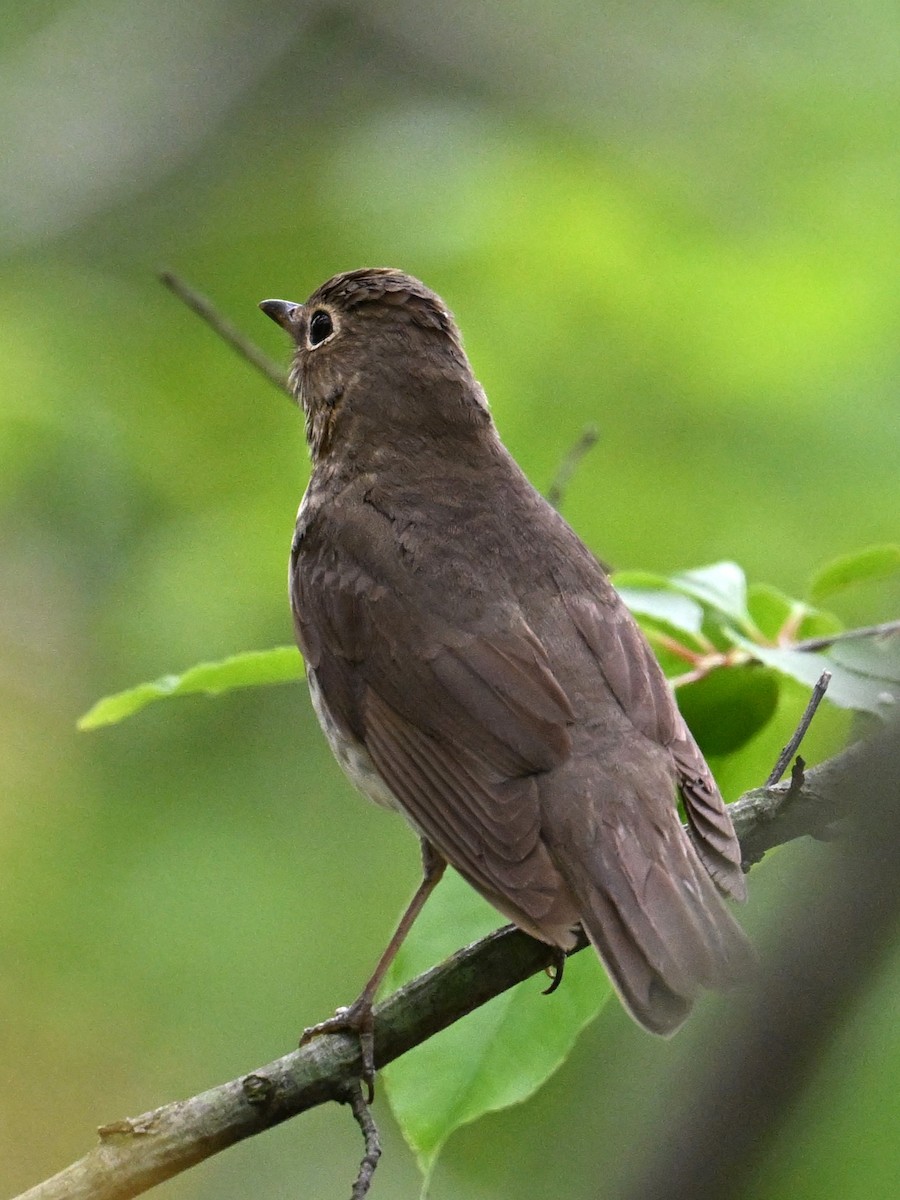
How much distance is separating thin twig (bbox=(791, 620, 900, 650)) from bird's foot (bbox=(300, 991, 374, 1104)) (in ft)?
4.85

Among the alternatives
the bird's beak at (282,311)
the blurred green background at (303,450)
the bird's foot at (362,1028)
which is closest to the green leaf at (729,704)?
the blurred green background at (303,450)

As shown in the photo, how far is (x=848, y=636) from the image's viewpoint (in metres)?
3.94

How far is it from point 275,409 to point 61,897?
2.51 m

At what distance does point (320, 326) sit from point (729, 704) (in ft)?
8.05

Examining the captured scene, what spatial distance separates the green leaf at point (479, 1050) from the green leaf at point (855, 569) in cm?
131

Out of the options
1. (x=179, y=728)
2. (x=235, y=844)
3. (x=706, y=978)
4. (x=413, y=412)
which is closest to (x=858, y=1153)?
(x=706, y=978)

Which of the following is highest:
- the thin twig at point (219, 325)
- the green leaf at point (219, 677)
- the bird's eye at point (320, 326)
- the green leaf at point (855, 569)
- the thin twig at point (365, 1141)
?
the bird's eye at point (320, 326)

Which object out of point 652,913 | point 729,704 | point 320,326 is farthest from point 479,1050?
point 320,326

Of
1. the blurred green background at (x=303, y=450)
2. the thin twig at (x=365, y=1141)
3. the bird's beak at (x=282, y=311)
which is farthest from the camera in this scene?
the blurred green background at (x=303, y=450)

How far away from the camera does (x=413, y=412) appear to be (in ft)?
17.6

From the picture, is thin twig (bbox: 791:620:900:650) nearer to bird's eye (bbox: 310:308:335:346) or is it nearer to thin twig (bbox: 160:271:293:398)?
thin twig (bbox: 160:271:293:398)

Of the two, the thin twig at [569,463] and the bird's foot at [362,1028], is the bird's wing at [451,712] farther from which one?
the thin twig at [569,463]

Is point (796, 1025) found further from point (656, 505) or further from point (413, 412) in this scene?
point (656, 505)

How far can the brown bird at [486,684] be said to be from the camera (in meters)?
3.48
